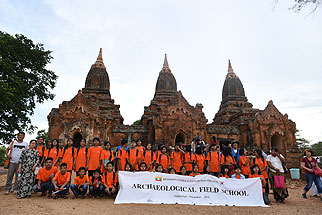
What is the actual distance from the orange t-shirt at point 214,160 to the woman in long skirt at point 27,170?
6.50 metres

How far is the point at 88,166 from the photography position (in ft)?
24.9

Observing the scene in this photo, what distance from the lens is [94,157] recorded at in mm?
Answer: 7637

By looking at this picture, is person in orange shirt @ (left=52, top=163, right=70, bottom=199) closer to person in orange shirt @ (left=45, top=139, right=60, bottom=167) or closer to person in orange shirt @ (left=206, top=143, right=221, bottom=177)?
person in orange shirt @ (left=45, top=139, right=60, bottom=167)

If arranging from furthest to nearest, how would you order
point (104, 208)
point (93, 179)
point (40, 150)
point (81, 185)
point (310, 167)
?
point (40, 150) < point (310, 167) < point (93, 179) < point (81, 185) < point (104, 208)

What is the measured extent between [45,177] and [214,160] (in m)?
6.30

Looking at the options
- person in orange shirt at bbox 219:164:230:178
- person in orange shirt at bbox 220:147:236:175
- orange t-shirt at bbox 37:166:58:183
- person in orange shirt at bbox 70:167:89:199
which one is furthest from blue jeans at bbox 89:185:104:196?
person in orange shirt at bbox 220:147:236:175

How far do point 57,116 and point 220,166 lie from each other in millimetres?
18346

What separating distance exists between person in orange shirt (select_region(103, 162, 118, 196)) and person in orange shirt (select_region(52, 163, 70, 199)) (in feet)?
4.23

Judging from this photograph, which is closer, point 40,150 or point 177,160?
point 40,150

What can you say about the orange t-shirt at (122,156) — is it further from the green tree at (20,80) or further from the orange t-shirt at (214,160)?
the green tree at (20,80)

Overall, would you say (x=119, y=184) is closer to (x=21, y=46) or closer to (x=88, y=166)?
(x=88, y=166)

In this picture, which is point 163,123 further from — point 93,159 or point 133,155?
point 93,159

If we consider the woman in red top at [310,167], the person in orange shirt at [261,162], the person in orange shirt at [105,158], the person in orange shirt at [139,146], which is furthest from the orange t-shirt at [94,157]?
the woman in red top at [310,167]

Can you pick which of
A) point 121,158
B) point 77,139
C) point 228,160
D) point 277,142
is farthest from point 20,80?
point 277,142
